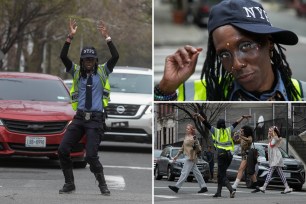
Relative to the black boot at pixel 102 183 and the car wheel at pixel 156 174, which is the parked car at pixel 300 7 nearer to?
the black boot at pixel 102 183

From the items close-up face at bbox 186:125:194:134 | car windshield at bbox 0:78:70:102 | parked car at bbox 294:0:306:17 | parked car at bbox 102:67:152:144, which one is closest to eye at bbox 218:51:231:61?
close-up face at bbox 186:125:194:134

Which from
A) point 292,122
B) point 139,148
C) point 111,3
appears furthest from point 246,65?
point 111,3

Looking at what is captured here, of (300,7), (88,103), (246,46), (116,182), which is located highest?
(300,7)

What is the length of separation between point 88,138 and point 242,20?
518 centimetres

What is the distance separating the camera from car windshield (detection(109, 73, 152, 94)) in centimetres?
1723

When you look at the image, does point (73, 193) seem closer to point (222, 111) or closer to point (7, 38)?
point (222, 111)

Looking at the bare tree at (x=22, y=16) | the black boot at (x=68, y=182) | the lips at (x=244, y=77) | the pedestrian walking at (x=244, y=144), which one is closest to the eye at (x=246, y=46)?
the lips at (x=244, y=77)

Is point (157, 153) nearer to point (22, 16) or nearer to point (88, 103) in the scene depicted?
point (88, 103)

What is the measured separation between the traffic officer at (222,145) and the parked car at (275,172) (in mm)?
35

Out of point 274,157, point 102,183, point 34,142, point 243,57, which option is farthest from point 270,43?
point 34,142

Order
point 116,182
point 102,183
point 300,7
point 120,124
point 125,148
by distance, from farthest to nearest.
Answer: point 300,7 < point 125,148 < point 120,124 < point 116,182 < point 102,183

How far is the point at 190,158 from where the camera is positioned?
14.8ft

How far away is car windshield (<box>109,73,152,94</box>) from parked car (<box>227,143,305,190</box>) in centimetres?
1236

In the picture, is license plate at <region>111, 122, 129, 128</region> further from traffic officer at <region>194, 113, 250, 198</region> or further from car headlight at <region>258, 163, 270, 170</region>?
traffic officer at <region>194, 113, 250, 198</region>
